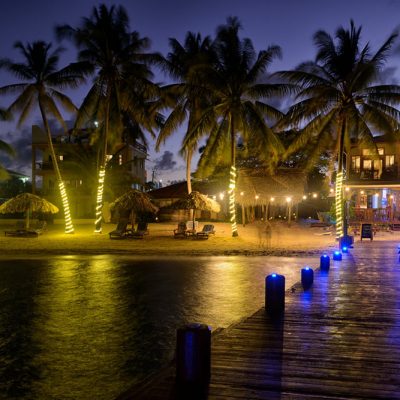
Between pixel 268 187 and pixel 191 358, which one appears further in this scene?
pixel 268 187

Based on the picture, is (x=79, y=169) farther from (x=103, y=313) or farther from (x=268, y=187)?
(x=103, y=313)

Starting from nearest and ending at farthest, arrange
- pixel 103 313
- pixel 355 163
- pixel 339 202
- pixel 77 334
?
pixel 77 334, pixel 103 313, pixel 339 202, pixel 355 163

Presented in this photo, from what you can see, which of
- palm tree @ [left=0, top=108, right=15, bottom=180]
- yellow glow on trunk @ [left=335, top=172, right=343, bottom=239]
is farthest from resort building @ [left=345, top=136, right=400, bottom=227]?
palm tree @ [left=0, top=108, right=15, bottom=180]

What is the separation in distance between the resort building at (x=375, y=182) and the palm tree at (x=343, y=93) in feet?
20.5

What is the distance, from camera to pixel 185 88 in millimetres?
24812

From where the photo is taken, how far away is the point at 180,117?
88.3 feet

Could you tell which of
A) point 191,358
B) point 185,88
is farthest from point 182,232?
point 191,358

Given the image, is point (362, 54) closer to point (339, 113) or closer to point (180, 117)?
point (339, 113)

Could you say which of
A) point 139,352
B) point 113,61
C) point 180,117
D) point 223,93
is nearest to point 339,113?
point 223,93

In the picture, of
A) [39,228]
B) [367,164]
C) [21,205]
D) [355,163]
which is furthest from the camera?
[355,163]

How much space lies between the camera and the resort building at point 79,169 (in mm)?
38469

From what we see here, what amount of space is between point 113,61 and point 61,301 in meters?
18.2

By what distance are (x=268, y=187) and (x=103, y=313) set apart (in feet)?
84.4

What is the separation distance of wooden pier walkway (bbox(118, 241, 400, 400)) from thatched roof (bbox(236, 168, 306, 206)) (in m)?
24.2
